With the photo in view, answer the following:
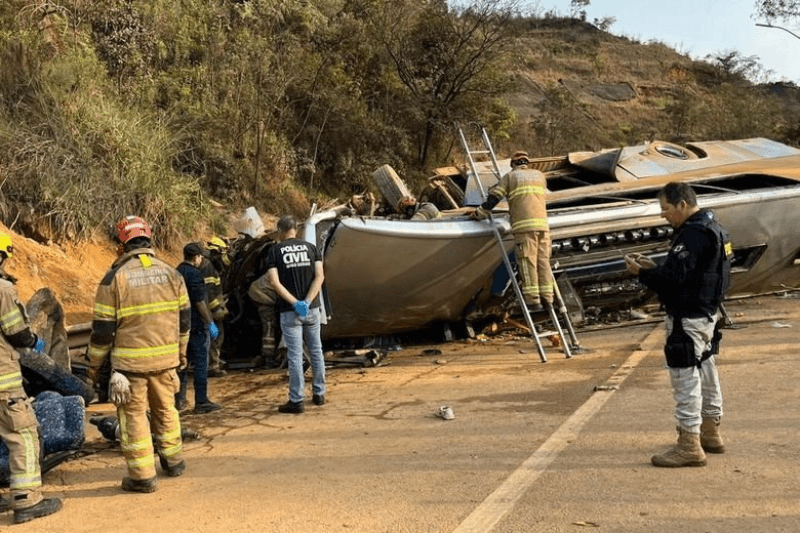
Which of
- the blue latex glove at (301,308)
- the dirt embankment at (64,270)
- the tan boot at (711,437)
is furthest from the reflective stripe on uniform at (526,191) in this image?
the dirt embankment at (64,270)

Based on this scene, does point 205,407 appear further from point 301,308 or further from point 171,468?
point 171,468

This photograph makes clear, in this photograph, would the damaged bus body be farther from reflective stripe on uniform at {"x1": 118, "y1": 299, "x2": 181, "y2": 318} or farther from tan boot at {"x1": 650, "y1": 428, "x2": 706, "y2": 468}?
tan boot at {"x1": 650, "y1": 428, "x2": 706, "y2": 468}

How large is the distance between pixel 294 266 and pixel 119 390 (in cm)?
230

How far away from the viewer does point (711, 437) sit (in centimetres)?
422

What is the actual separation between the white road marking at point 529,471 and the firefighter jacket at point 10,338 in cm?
239

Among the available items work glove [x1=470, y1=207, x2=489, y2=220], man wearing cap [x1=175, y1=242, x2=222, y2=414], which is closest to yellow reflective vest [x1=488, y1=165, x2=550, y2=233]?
work glove [x1=470, y1=207, x2=489, y2=220]

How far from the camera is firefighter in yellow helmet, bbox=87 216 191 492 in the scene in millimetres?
4242

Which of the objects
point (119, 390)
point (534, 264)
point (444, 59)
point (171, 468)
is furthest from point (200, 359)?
point (444, 59)

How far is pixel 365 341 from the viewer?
29.2ft

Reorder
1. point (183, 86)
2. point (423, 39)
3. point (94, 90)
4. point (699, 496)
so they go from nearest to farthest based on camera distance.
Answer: point (699, 496), point (94, 90), point (183, 86), point (423, 39)

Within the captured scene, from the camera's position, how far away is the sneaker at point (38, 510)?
3846 mm

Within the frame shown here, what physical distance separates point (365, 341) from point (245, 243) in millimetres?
1841

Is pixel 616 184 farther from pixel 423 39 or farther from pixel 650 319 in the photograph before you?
pixel 423 39

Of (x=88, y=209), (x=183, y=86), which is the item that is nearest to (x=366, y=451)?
(x=88, y=209)
